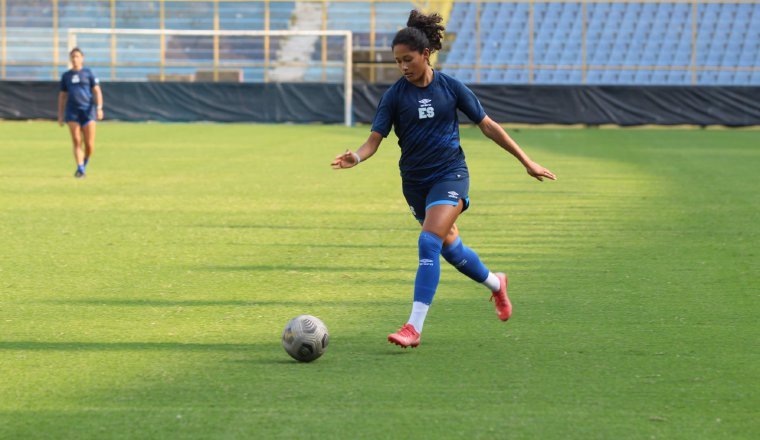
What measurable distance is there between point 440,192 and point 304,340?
1.38 m

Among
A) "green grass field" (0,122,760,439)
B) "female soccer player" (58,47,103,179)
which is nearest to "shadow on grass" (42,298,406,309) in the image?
"green grass field" (0,122,760,439)

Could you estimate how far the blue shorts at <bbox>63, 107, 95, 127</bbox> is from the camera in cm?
2103

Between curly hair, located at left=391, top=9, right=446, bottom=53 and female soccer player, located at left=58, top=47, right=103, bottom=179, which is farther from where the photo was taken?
female soccer player, located at left=58, top=47, right=103, bottom=179

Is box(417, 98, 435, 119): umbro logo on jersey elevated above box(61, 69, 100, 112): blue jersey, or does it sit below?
above

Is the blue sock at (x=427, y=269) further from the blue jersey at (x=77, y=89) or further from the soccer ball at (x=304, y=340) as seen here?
the blue jersey at (x=77, y=89)

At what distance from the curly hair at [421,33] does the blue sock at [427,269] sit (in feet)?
3.48

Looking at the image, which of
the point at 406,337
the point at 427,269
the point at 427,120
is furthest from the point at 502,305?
the point at 427,120

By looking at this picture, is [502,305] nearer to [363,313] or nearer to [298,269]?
[363,313]

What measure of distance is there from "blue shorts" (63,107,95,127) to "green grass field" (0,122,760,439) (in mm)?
1719

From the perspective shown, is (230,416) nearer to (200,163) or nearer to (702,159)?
(200,163)

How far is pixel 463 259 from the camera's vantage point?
26.2ft

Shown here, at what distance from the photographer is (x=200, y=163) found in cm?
2395

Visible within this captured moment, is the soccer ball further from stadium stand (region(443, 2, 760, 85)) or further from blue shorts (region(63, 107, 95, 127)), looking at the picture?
stadium stand (region(443, 2, 760, 85))

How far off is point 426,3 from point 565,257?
38.2 metres
